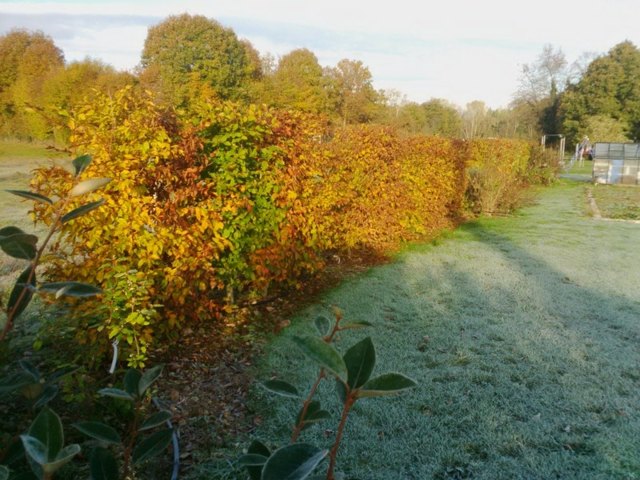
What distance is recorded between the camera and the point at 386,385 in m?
0.73

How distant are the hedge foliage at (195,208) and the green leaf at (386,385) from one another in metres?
2.75

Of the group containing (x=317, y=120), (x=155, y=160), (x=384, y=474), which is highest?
(x=317, y=120)

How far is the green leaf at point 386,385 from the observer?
709mm

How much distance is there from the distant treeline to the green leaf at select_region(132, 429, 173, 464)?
3402 cm

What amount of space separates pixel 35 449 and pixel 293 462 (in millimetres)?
354

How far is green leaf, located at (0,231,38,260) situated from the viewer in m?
0.94

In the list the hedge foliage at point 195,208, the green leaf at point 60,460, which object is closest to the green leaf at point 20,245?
the green leaf at point 60,460

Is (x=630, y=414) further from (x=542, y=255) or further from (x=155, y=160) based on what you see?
(x=542, y=255)

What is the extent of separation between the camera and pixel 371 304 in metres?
5.52

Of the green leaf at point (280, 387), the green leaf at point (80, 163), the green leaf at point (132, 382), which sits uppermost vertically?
the green leaf at point (80, 163)

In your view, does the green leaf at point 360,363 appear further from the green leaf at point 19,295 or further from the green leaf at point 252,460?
the green leaf at point 19,295

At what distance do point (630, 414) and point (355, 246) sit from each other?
4860 mm

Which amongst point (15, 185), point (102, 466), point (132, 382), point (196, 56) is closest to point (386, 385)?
point (102, 466)

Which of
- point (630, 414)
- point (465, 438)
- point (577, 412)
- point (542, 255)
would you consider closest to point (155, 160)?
point (465, 438)
